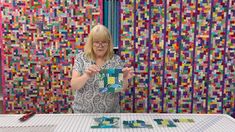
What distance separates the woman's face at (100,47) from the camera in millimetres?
1859

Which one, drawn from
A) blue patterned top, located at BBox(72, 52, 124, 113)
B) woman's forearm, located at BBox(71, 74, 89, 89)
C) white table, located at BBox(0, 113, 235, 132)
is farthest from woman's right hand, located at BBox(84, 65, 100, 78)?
white table, located at BBox(0, 113, 235, 132)

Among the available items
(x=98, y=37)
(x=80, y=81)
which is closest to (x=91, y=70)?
(x=80, y=81)

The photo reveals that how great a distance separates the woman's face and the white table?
18.6 inches

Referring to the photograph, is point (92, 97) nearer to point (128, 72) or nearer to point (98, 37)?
point (128, 72)

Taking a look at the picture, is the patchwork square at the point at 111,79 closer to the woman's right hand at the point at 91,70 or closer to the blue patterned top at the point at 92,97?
the woman's right hand at the point at 91,70

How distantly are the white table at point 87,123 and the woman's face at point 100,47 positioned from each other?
474 millimetres

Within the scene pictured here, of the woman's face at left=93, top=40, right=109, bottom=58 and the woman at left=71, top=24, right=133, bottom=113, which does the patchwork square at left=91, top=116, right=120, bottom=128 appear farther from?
the woman's face at left=93, top=40, right=109, bottom=58

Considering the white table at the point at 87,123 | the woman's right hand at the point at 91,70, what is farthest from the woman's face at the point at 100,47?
the white table at the point at 87,123

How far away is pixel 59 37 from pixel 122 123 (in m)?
1.31

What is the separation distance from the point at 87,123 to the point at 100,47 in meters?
0.58

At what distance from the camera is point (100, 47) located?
1.87 meters

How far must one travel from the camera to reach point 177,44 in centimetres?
256

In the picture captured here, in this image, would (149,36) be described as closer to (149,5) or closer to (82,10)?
(149,5)

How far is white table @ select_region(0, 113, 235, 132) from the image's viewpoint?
4.79 ft
